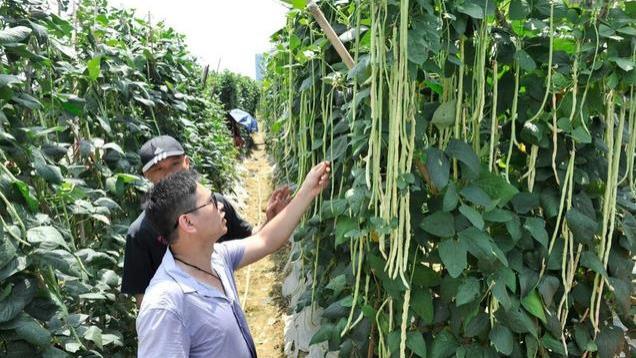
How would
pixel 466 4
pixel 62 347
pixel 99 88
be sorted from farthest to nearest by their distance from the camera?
1. pixel 99 88
2. pixel 62 347
3. pixel 466 4

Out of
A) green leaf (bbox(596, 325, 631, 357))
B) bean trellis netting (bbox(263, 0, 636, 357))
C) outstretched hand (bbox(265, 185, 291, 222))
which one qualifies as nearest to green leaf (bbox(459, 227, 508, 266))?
bean trellis netting (bbox(263, 0, 636, 357))

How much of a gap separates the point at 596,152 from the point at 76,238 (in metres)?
1.95

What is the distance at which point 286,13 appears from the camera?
5.62 feet

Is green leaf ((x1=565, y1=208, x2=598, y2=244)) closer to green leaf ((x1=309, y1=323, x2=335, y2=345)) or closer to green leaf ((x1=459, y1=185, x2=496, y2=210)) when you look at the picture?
green leaf ((x1=459, y1=185, x2=496, y2=210))

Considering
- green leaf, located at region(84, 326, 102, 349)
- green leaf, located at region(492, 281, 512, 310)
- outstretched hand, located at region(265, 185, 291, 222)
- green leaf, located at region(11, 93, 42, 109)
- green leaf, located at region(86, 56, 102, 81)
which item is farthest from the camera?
green leaf, located at region(86, 56, 102, 81)

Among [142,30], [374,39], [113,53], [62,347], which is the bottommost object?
[62,347]

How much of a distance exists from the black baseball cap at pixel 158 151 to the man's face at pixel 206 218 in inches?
30.2

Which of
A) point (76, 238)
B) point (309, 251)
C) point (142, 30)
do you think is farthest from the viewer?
point (142, 30)

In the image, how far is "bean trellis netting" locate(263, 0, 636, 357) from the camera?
45.0 inches

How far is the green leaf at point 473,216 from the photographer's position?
3.72ft

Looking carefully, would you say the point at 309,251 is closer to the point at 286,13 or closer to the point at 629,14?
the point at 286,13

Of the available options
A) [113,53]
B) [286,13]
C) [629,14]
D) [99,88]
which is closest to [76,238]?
[99,88]

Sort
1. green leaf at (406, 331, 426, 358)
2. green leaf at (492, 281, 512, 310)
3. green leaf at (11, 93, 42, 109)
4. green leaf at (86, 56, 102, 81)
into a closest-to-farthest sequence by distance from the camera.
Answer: green leaf at (492, 281, 512, 310)
green leaf at (406, 331, 426, 358)
green leaf at (11, 93, 42, 109)
green leaf at (86, 56, 102, 81)

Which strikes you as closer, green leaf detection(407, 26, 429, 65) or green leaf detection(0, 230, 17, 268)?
green leaf detection(407, 26, 429, 65)
